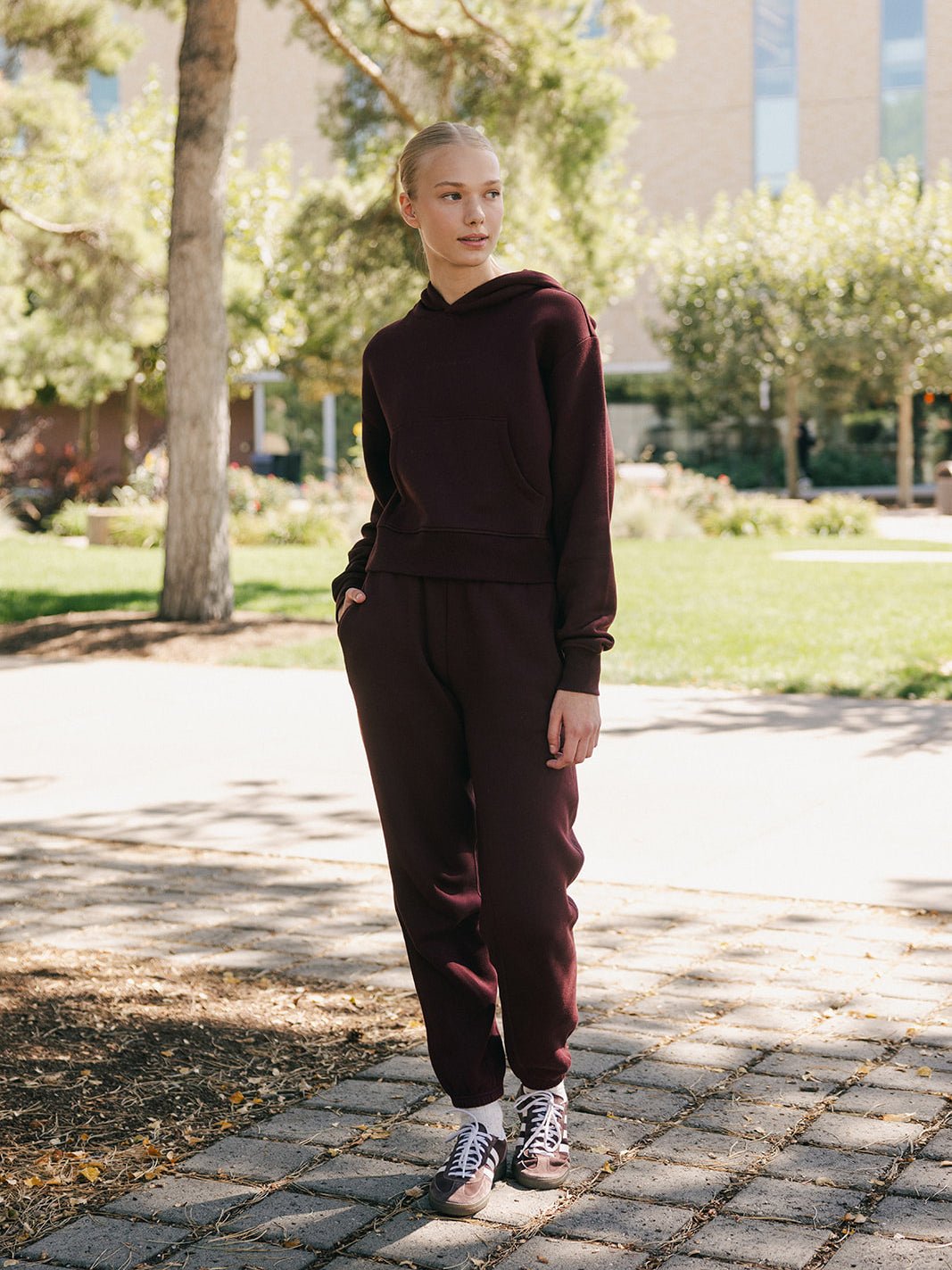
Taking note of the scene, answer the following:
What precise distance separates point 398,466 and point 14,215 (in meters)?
12.6

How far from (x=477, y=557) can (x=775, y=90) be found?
41650 millimetres

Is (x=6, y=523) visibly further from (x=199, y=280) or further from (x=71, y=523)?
(x=199, y=280)

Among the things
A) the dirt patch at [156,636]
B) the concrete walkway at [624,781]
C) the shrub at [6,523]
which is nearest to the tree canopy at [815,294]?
the shrub at [6,523]

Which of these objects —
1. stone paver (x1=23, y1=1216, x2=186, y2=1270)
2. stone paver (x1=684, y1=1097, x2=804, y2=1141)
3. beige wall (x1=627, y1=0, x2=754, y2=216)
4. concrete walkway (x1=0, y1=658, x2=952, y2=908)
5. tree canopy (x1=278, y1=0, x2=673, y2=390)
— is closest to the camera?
stone paver (x1=23, y1=1216, x2=186, y2=1270)

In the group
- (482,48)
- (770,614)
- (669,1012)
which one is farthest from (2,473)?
(669,1012)

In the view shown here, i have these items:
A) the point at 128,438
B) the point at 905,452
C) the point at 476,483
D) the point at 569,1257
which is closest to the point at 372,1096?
the point at 569,1257

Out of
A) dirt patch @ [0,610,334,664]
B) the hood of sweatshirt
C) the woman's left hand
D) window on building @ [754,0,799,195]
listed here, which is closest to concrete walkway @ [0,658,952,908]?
dirt patch @ [0,610,334,664]

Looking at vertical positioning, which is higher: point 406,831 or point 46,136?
point 46,136

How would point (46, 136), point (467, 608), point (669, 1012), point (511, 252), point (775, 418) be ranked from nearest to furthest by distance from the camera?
point (467, 608), point (669, 1012), point (46, 136), point (511, 252), point (775, 418)

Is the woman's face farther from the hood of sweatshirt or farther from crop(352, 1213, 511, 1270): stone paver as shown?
crop(352, 1213, 511, 1270): stone paver

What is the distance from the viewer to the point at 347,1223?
289 cm

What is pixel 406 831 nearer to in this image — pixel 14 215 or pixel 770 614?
pixel 770 614

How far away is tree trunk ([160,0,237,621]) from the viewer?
11883 millimetres

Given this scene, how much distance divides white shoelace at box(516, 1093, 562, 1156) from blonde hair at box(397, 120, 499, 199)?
1739 mm
